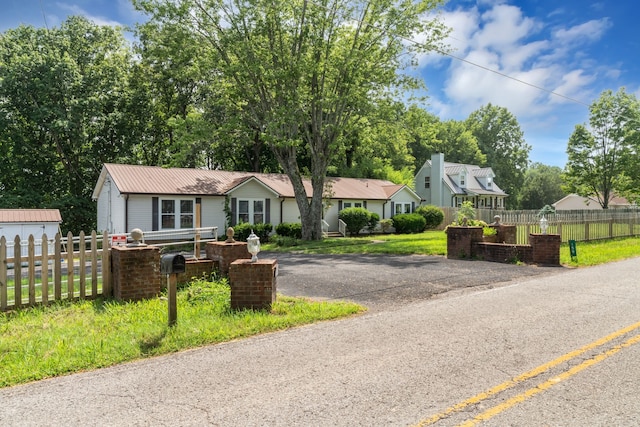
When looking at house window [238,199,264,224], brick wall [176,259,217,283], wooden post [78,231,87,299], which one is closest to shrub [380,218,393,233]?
house window [238,199,264,224]

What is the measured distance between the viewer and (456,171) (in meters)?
45.6

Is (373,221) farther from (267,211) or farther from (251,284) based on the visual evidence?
(251,284)

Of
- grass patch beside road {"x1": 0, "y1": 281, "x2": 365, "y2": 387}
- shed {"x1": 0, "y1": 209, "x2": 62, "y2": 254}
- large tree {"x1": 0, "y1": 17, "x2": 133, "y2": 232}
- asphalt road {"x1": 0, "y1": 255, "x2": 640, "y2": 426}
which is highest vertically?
large tree {"x1": 0, "y1": 17, "x2": 133, "y2": 232}

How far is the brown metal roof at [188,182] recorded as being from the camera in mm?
22719

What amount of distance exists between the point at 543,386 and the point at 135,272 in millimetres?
6213

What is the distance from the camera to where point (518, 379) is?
4.16 meters

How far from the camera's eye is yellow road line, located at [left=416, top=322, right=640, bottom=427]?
3445 mm

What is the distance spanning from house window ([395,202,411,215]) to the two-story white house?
6.41 metres

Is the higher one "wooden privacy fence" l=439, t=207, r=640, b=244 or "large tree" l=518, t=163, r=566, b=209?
"large tree" l=518, t=163, r=566, b=209

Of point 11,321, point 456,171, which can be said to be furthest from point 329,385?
point 456,171

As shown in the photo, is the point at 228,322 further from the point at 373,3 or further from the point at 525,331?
the point at 373,3

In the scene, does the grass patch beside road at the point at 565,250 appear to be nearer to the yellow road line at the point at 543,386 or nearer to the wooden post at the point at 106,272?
the yellow road line at the point at 543,386

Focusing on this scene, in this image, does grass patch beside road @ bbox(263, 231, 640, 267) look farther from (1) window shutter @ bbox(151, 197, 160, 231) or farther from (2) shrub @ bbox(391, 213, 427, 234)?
(2) shrub @ bbox(391, 213, 427, 234)

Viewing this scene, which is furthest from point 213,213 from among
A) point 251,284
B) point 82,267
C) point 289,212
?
point 251,284
